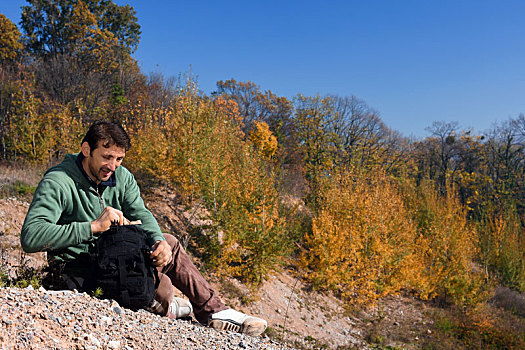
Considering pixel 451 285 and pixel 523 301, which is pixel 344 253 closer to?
pixel 451 285

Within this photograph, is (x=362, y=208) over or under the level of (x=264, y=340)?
over

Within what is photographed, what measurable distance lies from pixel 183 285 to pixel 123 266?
821 mm

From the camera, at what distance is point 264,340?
3.93 metres

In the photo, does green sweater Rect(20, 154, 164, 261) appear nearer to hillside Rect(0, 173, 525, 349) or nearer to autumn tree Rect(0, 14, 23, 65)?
hillside Rect(0, 173, 525, 349)

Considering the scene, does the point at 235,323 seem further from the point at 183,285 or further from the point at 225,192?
the point at 225,192

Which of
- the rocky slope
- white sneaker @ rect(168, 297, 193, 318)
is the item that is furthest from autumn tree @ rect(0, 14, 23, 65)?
white sneaker @ rect(168, 297, 193, 318)

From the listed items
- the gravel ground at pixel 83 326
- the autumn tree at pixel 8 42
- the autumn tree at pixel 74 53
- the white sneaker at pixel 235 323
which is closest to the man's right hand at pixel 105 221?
the gravel ground at pixel 83 326

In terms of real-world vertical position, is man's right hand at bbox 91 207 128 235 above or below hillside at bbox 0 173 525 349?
above

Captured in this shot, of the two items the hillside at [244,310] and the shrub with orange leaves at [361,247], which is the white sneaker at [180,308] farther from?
the shrub with orange leaves at [361,247]

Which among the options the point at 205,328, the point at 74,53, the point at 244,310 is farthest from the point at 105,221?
the point at 74,53

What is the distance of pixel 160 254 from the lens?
123 inches

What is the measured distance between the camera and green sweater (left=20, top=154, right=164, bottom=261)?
2.74 metres

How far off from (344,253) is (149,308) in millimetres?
8220

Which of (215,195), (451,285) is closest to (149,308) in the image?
(215,195)
